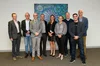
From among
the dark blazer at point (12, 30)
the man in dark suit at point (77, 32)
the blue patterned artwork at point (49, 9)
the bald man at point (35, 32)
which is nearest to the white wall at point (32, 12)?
the blue patterned artwork at point (49, 9)

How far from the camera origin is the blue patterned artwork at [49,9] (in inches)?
263

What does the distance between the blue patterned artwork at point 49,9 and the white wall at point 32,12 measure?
168 mm

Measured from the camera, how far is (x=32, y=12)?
6660mm

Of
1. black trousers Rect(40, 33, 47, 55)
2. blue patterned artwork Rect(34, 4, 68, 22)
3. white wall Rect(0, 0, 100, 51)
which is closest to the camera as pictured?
black trousers Rect(40, 33, 47, 55)

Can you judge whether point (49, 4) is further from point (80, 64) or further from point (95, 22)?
point (80, 64)

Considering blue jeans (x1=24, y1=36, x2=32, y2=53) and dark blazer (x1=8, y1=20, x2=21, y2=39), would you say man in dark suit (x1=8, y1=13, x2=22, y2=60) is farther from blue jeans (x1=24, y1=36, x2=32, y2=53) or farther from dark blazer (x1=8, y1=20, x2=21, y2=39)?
blue jeans (x1=24, y1=36, x2=32, y2=53)

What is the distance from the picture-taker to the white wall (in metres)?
6.57

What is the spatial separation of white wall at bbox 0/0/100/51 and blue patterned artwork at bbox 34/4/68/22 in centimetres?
17

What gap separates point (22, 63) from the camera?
5117 millimetres

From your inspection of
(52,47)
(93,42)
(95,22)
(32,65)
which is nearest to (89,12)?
(95,22)

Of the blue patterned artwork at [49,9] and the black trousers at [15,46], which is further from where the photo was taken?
the blue patterned artwork at [49,9]

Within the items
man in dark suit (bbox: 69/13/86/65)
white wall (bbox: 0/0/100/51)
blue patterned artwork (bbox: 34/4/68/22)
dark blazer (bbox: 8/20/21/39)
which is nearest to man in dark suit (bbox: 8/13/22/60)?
dark blazer (bbox: 8/20/21/39)

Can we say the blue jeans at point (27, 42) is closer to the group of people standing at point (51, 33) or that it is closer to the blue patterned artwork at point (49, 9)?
the group of people standing at point (51, 33)

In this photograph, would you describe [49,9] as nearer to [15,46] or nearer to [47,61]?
[15,46]
